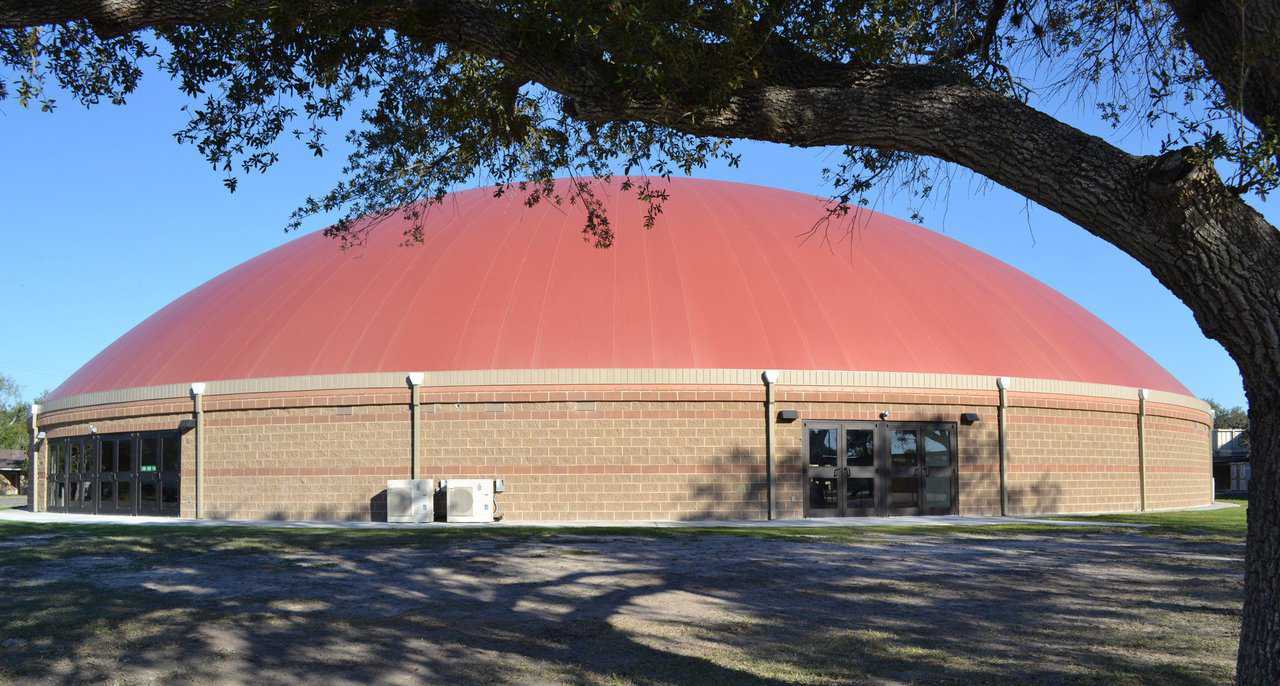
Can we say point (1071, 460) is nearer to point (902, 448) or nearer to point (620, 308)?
point (902, 448)

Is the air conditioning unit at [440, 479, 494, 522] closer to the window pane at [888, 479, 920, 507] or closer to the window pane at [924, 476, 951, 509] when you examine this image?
the window pane at [888, 479, 920, 507]

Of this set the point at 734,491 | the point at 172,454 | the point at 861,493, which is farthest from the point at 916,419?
the point at 172,454

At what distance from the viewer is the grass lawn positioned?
7.45 meters

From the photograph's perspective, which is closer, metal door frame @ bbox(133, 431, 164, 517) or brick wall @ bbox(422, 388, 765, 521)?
brick wall @ bbox(422, 388, 765, 521)

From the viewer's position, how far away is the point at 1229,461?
164ft

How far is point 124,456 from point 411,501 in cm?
922

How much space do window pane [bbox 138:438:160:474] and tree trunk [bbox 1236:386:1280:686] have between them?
81.4 feet

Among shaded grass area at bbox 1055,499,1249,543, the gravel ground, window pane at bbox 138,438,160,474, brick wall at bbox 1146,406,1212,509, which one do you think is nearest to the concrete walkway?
shaded grass area at bbox 1055,499,1249,543

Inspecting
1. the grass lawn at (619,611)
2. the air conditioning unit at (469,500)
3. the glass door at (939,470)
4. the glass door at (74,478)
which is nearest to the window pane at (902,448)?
the glass door at (939,470)

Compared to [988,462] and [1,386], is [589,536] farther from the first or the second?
[1,386]

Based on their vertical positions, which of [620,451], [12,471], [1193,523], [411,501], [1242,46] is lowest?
[12,471]

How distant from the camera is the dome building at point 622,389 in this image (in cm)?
2225

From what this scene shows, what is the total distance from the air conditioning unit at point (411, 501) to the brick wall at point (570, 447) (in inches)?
22.8

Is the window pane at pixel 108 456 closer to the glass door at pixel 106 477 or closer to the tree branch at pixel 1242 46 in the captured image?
the glass door at pixel 106 477
